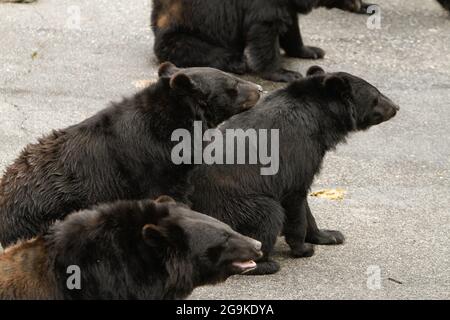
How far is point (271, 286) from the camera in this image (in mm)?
7578

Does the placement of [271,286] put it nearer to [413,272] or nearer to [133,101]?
[413,272]

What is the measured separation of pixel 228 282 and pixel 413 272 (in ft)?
4.54

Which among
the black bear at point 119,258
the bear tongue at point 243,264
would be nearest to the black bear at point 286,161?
→ the bear tongue at point 243,264

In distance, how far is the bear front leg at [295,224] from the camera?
7938mm

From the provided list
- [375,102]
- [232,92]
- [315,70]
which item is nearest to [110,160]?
[232,92]

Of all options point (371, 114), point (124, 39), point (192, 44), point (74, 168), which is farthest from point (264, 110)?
point (124, 39)

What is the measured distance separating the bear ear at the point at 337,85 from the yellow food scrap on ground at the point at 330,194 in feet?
4.70

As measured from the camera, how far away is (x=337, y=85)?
8023mm

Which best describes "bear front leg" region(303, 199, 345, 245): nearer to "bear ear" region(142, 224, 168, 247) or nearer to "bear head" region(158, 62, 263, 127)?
"bear head" region(158, 62, 263, 127)

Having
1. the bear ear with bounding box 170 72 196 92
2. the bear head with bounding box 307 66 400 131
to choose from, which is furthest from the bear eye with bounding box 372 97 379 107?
the bear ear with bounding box 170 72 196 92

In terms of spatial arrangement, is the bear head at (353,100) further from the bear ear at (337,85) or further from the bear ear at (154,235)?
the bear ear at (154,235)

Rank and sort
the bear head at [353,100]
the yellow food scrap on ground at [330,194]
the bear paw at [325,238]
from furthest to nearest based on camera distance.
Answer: the yellow food scrap on ground at [330,194]
the bear paw at [325,238]
the bear head at [353,100]

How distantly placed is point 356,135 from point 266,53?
5.48 ft

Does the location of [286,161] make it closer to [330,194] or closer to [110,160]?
[110,160]
